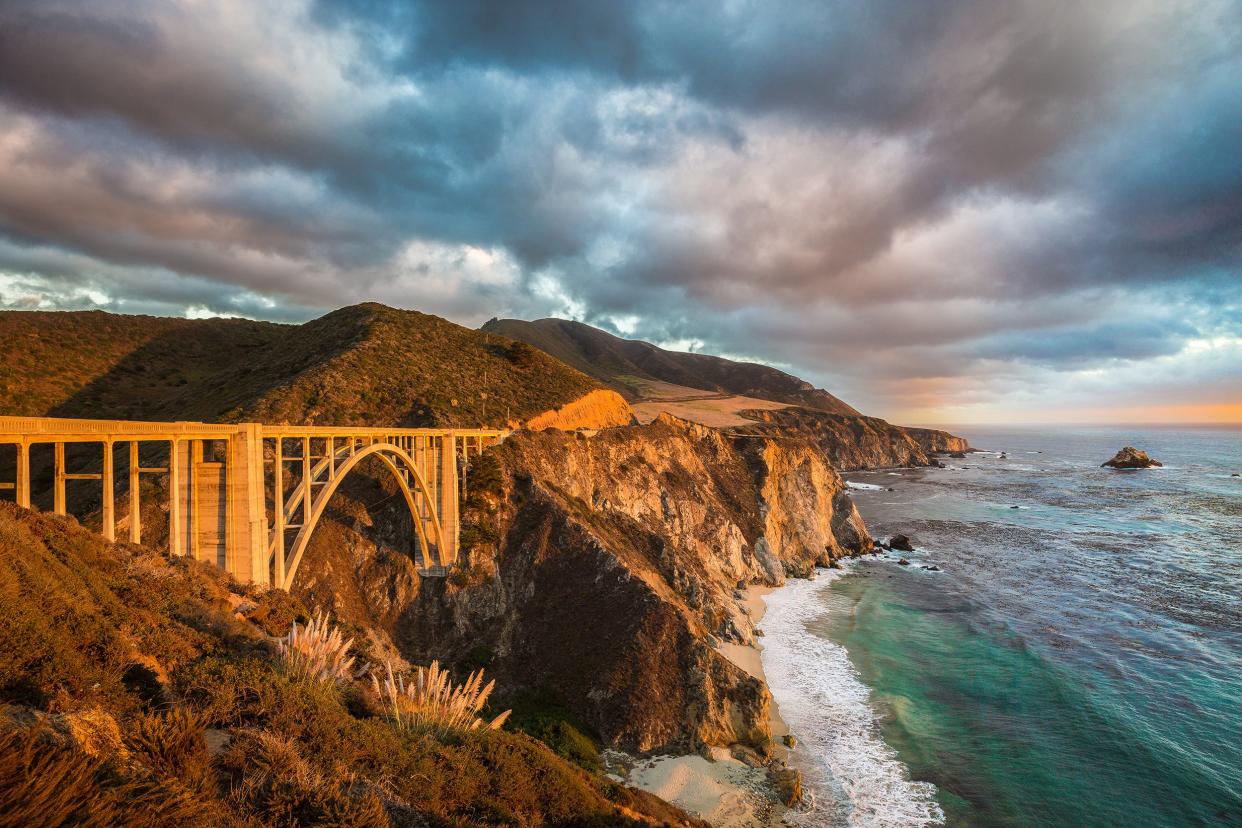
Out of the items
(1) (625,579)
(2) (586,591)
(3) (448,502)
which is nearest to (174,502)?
(3) (448,502)

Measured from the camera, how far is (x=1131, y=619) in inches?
1550

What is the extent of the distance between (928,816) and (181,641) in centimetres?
2511

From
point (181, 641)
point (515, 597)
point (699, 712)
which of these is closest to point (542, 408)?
point (515, 597)

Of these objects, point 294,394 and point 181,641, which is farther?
point 294,394

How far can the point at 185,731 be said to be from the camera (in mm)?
6094

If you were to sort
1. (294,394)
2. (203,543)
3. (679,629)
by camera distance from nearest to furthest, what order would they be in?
(203,543)
(679,629)
(294,394)

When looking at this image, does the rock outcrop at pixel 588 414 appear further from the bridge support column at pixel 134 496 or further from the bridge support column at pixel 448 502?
the bridge support column at pixel 134 496

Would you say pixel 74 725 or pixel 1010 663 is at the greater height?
pixel 74 725

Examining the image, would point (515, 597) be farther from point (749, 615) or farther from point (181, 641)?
point (181, 641)

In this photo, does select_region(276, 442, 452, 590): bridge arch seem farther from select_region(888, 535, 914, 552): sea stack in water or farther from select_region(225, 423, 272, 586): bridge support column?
select_region(888, 535, 914, 552): sea stack in water

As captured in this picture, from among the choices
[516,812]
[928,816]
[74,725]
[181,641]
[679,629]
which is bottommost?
[928,816]

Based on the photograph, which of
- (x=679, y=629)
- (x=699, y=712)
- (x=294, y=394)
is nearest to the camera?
(x=699, y=712)

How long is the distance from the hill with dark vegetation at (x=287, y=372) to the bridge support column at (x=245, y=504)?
27974 millimetres

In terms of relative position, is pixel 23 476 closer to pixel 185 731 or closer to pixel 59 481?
pixel 59 481
